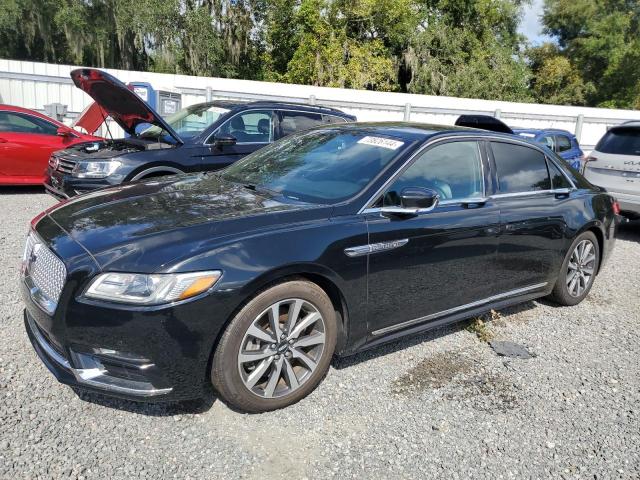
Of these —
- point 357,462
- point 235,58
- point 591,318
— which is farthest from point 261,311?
point 235,58

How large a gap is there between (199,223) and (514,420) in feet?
7.19

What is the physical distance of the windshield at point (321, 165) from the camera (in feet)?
11.2

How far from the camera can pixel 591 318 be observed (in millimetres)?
4793

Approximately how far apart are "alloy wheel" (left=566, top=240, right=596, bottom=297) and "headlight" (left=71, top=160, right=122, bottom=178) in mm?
5082

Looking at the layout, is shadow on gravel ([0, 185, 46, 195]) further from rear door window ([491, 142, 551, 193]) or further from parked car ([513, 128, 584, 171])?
parked car ([513, 128, 584, 171])

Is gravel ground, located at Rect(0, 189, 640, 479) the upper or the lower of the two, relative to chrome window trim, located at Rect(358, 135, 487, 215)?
lower

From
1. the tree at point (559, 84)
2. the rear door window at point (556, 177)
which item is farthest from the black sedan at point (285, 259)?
the tree at point (559, 84)

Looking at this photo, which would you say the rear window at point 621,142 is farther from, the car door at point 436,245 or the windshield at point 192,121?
the windshield at point 192,121

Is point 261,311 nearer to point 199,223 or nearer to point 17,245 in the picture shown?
point 199,223

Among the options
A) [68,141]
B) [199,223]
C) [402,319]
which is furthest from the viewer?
[68,141]

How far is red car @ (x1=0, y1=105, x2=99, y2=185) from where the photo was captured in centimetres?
827

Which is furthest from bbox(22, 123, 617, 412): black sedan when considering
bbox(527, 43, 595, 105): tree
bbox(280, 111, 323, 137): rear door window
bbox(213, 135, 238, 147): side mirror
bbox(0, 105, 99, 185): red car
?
bbox(527, 43, 595, 105): tree

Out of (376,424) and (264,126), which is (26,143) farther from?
(376,424)

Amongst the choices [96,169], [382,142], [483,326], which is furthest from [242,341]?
[96,169]
